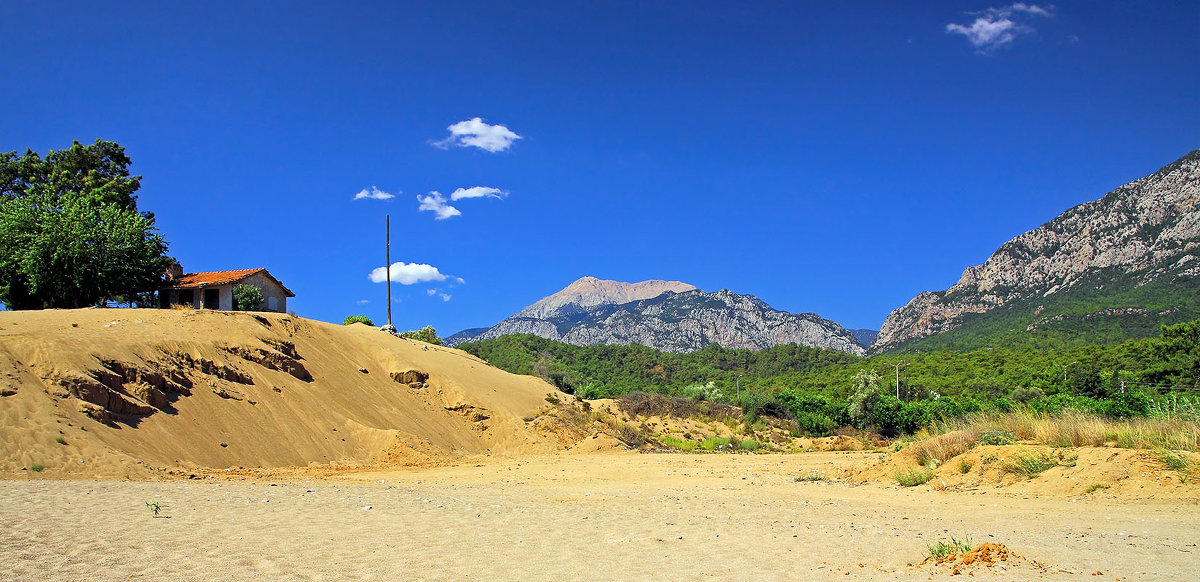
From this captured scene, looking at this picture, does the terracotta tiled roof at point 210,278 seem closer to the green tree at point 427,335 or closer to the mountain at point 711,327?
the green tree at point 427,335

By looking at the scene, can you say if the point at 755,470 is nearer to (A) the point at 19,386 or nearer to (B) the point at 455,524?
(B) the point at 455,524

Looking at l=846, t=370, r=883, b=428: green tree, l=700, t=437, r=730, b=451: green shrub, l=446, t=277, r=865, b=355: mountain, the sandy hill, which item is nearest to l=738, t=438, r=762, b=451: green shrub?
l=700, t=437, r=730, b=451: green shrub

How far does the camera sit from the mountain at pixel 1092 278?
283ft

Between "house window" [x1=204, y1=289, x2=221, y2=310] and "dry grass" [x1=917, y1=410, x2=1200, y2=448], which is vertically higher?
"house window" [x1=204, y1=289, x2=221, y2=310]

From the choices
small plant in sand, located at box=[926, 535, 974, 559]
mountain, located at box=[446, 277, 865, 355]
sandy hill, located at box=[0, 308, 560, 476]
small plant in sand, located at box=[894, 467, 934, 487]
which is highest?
mountain, located at box=[446, 277, 865, 355]

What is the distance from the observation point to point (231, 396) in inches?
838

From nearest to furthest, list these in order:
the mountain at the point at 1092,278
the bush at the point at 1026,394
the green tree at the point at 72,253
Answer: the green tree at the point at 72,253
the bush at the point at 1026,394
the mountain at the point at 1092,278

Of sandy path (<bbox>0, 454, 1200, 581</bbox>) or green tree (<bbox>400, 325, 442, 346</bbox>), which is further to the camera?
green tree (<bbox>400, 325, 442, 346</bbox>)

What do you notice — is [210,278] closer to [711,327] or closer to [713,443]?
[713,443]

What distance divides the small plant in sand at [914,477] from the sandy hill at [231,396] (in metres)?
14.2

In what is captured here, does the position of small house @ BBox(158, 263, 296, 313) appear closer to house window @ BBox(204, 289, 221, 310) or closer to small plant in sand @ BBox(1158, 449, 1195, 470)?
house window @ BBox(204, 289, 221, 310)

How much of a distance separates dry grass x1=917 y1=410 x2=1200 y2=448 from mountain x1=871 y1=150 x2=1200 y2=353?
78157 mm

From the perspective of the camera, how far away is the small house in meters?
40.1

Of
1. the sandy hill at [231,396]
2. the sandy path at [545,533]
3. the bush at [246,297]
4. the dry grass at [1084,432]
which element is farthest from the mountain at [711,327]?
the sandy path at [545,533]
